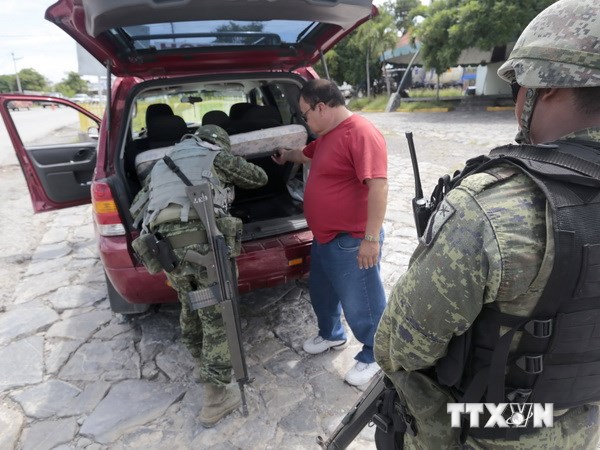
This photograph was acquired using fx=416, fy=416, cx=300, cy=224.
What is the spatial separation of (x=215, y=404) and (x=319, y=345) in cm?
76

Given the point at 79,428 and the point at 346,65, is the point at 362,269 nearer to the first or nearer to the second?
the point at 79,428

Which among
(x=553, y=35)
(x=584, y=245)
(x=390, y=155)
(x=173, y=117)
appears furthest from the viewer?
(x=390, y=155)

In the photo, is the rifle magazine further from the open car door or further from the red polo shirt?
the open car door

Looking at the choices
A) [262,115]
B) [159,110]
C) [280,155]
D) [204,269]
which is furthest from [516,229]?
[159,110]

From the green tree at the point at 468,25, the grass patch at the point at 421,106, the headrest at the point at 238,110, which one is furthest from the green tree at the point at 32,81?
the headrest at the point at 238,110

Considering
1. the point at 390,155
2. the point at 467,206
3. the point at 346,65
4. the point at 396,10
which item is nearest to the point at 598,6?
the point at 467,206

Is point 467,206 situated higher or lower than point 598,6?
lower

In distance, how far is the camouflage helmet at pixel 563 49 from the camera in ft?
2.82

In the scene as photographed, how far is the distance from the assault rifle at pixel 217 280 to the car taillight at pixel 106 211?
0.66 m

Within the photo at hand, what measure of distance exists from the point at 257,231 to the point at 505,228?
1954 mm

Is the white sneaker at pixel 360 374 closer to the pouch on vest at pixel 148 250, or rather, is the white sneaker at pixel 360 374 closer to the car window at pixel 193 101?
the pouch on vest at pixel 148 250

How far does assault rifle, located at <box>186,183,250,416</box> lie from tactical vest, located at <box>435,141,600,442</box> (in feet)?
3.74

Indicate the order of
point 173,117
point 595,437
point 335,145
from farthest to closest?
point 173,117 < point 335,145 < point 595,437

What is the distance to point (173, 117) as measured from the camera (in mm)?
3197
